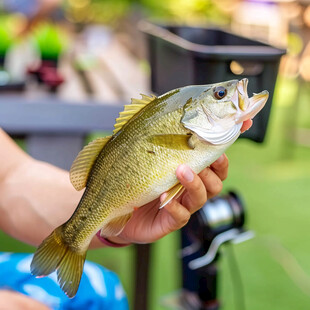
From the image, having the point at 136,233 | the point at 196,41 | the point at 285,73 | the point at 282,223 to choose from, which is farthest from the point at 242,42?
the point at 285,73

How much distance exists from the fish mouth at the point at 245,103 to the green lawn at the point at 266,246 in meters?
1.25

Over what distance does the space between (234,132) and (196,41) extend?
4.01 feet

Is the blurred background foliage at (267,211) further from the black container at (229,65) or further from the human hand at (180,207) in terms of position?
the human hand at (180,207)

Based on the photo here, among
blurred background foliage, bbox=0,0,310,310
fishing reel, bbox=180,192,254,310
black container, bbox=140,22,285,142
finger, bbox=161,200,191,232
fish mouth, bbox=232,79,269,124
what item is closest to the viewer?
fish mouth, bbox=232,79,269,124

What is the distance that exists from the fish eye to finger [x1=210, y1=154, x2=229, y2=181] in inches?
5.3

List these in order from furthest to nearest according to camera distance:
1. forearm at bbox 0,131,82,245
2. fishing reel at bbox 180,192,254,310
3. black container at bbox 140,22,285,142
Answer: fishing reel at bbox 180,192,254,310 → black container at bbox 140,22,285,142 → forearm at bbox 0,131,82,245

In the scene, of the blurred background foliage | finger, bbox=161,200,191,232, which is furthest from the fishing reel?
finger, bbox=161,200,191,232

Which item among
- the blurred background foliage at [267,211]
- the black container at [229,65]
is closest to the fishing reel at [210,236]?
the blurred background foliage at [267,211]

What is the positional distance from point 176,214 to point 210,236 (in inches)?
28.5

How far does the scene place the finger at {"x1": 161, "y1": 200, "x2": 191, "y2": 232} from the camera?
87 cm

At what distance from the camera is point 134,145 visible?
31.0 inches

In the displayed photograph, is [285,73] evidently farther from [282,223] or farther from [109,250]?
[109,250]

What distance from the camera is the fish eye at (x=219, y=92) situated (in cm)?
77

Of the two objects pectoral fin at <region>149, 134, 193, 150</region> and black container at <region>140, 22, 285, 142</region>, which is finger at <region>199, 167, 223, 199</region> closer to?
pectoral fin at <region>149, 134, 193, 150</region>
